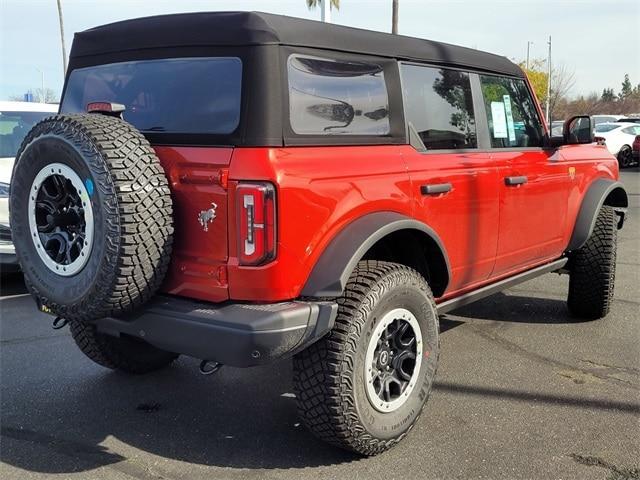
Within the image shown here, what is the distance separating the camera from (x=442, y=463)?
9.62 ft

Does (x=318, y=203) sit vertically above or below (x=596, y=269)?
above

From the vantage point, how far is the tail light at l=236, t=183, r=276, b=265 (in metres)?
2.49

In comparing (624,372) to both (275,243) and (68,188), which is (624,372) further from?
(68,188)

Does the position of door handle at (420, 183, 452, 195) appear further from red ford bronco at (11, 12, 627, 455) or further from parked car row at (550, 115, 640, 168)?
parked car row at (550, 115, 640, 168)

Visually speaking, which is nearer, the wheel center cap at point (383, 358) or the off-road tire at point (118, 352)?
the wheel center cap at point (383, 358)

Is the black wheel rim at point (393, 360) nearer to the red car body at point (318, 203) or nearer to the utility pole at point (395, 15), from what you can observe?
the red car body at point (318, 203)

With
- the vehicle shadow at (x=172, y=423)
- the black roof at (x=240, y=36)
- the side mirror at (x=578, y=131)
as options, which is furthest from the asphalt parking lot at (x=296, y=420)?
the black roof at (x=240, y=36)

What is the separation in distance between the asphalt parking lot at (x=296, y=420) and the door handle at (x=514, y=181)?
47.2 inches

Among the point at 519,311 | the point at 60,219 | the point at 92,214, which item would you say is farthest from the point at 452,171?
the point at 519,311

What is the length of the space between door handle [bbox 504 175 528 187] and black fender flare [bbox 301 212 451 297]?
49.6 inches

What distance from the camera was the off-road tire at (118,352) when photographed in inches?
146

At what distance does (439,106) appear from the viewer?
360 centimetres

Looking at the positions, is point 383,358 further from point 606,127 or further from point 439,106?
point 606,127

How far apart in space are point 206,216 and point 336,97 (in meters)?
0.86
